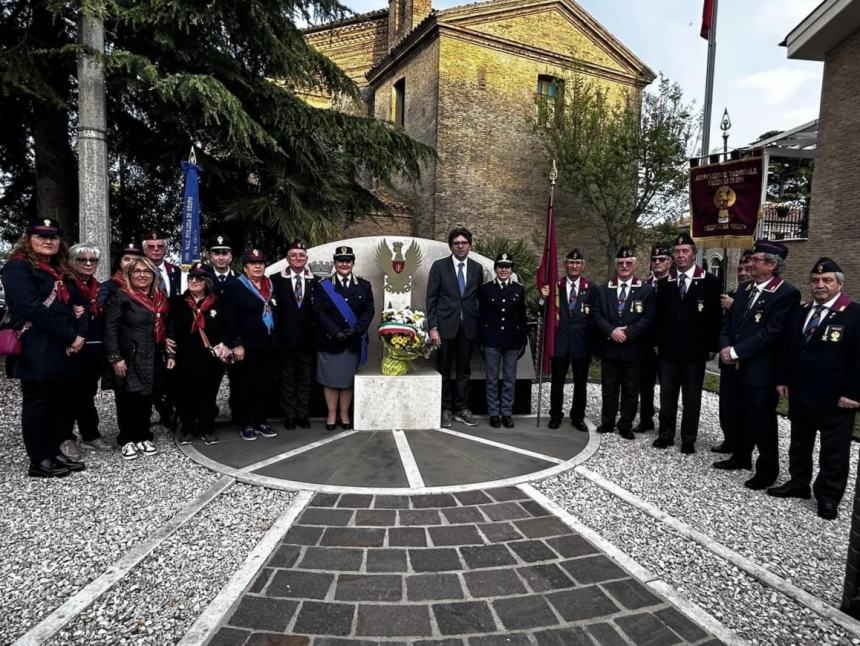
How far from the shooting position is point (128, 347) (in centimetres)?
464

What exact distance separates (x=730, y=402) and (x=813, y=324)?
126cm

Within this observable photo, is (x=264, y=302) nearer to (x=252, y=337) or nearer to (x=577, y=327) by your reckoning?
(x=252, y=337)

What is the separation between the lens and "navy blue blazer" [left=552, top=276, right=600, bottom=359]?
5.85m

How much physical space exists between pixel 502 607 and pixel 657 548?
1228 millimetres

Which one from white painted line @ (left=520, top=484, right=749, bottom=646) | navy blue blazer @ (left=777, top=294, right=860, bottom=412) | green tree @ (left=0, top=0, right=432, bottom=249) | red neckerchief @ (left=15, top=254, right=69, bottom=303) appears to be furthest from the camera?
green tree @ (left=0, top=0, right=432, bottom=249)

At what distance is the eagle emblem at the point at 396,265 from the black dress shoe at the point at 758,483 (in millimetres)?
3911

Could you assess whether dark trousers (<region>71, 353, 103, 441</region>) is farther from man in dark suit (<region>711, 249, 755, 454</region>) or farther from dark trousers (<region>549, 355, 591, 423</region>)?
man in dark suit (<region>711, 249, 755, 454</region>)

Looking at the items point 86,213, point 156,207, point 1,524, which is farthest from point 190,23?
point 1,524

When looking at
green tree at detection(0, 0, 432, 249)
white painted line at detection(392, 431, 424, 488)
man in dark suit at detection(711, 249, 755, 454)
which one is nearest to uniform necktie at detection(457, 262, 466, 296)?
white painted line at detection(392, 431, 424, 488)

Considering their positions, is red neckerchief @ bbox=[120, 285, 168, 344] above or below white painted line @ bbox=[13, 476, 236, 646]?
above

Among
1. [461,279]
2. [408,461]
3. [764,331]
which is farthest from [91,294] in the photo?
[764,331]

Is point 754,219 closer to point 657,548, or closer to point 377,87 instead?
point 657,548

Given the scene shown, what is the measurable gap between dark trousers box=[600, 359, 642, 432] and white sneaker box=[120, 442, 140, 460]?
472cm

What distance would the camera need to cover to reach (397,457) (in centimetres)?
477
